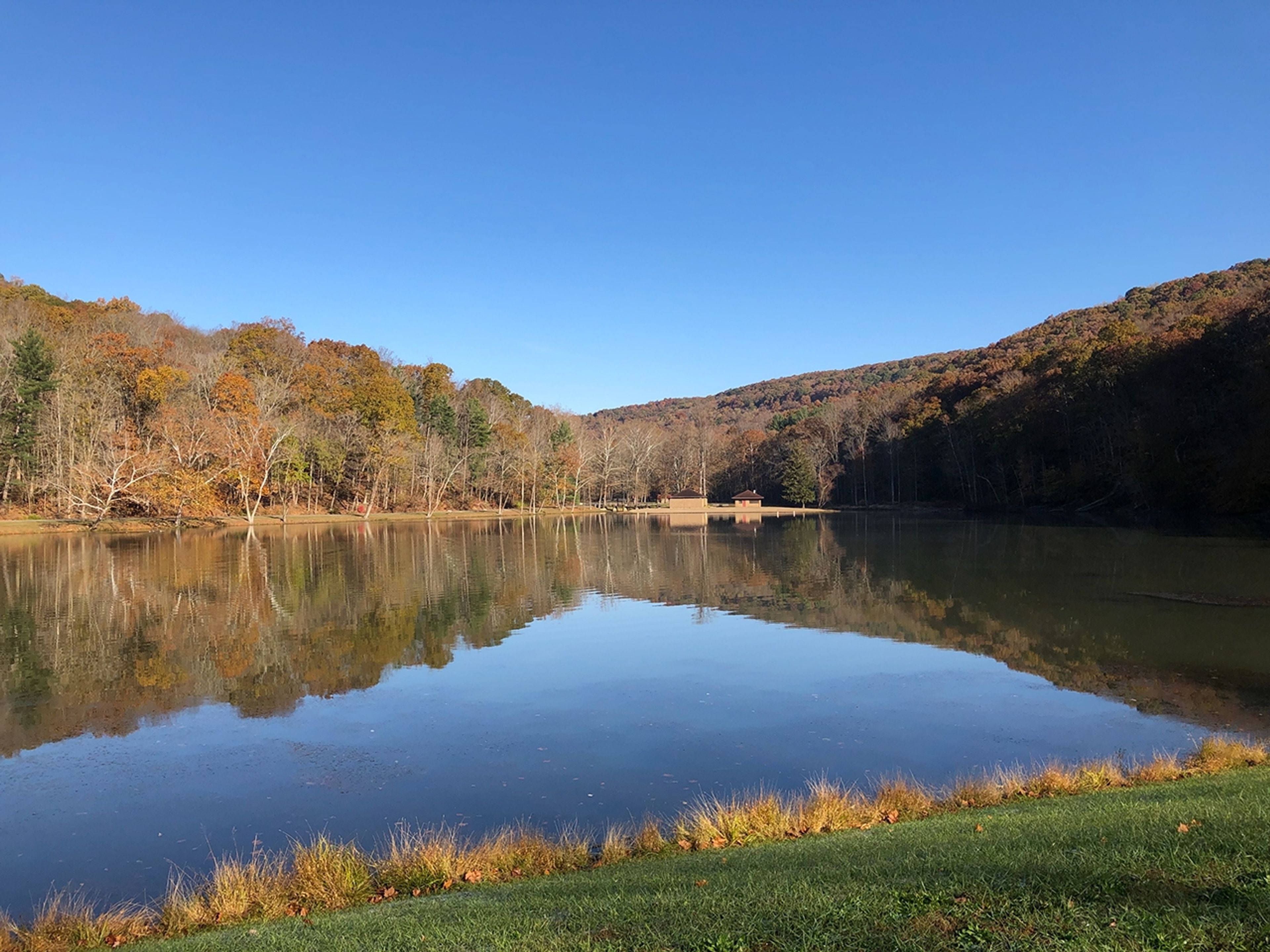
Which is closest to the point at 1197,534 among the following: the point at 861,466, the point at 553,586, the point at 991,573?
the point at 991,573

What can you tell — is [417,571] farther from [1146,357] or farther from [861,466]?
[861,466]

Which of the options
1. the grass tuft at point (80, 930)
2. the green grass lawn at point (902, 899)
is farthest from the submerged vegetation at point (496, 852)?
the green grass lawn at point (902, 899)

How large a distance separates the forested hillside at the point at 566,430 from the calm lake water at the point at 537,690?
23.8 meters

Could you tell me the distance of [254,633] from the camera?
57.7 ft

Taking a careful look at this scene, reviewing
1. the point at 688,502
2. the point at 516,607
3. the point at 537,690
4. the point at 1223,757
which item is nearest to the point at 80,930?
the point at 537,690

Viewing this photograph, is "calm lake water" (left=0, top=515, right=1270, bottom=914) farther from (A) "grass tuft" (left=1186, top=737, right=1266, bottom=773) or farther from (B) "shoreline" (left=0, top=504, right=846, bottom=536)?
(B) "shoreline" (left=0, top=504, right=846, bottom=536)

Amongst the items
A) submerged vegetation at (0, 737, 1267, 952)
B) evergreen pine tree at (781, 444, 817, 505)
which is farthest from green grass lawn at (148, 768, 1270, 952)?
evergreen pine tree at (781, 444, 817, 505)

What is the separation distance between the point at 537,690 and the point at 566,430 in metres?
76.6

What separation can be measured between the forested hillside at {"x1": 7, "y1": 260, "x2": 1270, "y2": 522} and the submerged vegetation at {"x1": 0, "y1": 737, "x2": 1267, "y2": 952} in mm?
39710

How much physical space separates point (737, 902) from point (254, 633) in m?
15.8

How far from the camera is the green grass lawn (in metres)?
3.83

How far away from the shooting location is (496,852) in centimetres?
663

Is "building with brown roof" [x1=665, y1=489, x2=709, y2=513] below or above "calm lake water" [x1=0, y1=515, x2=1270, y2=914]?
above

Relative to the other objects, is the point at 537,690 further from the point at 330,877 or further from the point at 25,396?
the point at 25,396
